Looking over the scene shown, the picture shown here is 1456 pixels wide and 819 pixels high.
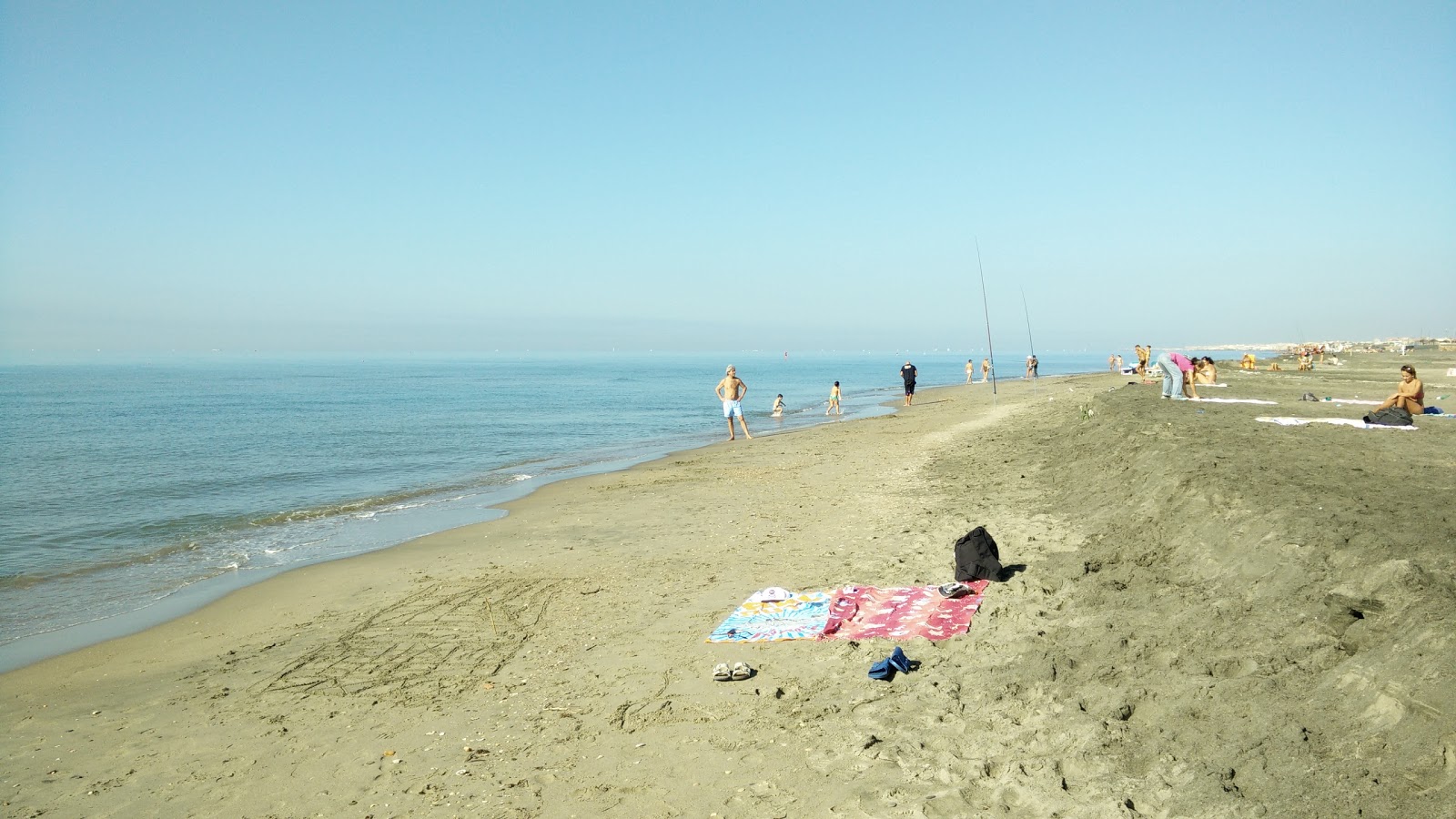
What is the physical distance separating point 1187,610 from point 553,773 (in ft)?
14.1

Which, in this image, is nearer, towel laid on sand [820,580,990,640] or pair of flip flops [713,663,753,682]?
pair of flip flops [713,663,753,682]

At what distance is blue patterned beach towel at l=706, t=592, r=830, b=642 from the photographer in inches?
249

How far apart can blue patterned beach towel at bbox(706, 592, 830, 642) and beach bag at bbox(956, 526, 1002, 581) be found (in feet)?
4.07

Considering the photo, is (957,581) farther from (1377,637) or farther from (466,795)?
(466,795)

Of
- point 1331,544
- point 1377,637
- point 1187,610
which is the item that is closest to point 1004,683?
point 1187,610

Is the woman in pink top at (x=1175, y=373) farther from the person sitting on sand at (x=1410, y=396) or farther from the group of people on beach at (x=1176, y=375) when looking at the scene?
the person sitting on sand at (x=1410, y=396)

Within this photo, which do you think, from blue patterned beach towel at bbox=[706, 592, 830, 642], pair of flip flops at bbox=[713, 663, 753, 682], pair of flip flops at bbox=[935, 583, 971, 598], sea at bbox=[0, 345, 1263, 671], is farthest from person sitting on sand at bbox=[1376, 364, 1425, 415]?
sea at bbox=[0, 345, 1263, 671]

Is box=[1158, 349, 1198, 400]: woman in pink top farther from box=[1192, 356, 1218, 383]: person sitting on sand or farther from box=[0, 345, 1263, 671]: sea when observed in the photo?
box=[0, 345, 1263, 671]: sea

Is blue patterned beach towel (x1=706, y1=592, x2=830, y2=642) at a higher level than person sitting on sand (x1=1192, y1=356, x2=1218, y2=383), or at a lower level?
lower

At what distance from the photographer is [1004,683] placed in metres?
5.06

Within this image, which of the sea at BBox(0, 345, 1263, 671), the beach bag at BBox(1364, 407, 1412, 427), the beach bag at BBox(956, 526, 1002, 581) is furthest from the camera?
the beach bag at BBox(1364, 407, 1412, 427)

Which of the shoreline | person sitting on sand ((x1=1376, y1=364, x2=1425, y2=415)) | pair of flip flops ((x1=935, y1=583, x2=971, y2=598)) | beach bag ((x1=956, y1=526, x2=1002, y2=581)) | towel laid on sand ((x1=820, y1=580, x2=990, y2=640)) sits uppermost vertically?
person sitting on sand ((x1=1376, y1=364, x2=1425, y2=415))

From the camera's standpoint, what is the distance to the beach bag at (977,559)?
7.18m

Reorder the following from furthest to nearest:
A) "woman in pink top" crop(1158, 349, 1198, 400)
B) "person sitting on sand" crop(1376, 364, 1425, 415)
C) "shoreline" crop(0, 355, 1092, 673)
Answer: "woman in pink top" crop(1158, 349, 1198, 400)
"person sitting on sand" crop(1376, 364, 1425, 415)
"shoreline" crop(0, 355, 1092, 673)
